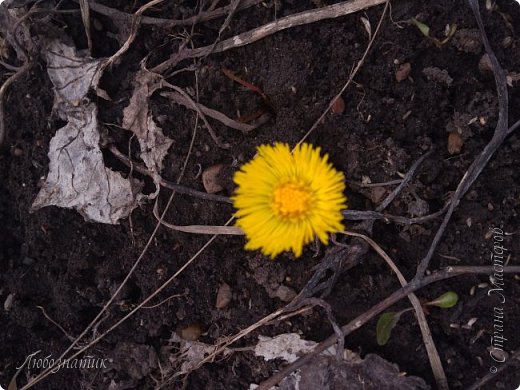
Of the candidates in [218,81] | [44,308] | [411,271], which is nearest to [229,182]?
[218,81]

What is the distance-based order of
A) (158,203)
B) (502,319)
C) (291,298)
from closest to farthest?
(502,319), (291,298), (158,203)

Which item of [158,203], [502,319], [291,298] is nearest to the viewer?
[502,319]

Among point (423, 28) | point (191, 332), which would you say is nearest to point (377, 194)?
point (423, 28)

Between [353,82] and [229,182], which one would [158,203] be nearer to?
[229,182]

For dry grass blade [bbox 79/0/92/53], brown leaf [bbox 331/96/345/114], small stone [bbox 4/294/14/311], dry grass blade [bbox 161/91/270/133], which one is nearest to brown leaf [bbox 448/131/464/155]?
brown leaf [bbox 331/96/345/114]

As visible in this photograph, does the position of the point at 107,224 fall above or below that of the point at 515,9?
below

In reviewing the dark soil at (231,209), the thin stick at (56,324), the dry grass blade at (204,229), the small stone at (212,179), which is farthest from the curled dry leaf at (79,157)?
the thin stick at (56,324)

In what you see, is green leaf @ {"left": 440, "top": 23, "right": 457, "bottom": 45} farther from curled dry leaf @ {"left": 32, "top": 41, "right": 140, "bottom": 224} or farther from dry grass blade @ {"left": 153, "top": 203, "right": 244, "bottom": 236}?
curled dry leaf @ {"left": 32, "top": 41, "right": 140, "bottom": 224}
